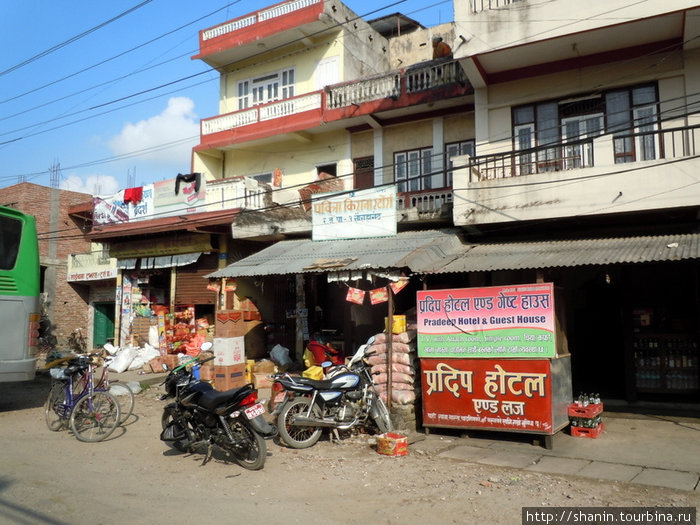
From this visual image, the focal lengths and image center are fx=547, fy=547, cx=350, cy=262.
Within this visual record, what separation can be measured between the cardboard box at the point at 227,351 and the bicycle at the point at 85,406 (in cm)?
350

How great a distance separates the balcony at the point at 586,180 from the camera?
9.80m

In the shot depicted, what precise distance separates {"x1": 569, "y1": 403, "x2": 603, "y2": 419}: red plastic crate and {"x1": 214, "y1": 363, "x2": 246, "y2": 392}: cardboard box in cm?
699

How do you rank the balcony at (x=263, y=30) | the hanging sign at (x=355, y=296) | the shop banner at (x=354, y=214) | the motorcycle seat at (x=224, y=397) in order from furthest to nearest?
the balcony at (x=263, y=30) → the shop banner at (x=354, y=214) → the hanging sign at (x=355, y=296) → the motorcycle seat at (x=224, y=397)

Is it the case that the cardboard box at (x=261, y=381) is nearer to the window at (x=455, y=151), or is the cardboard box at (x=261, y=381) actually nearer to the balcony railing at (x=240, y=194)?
the balcony railing at (x=240, y=194)

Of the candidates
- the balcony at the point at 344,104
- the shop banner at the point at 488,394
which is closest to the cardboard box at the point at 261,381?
the shop banner at the point at 488,394

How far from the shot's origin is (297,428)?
801 centimetres

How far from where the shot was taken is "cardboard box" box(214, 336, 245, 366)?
12.1 meters

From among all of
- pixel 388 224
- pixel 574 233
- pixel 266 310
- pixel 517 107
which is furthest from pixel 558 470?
pixel 266 310

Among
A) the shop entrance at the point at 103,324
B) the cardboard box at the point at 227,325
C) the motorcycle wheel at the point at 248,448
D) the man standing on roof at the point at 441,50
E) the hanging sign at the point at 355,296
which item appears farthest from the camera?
the shop entrance at the point at 103,324

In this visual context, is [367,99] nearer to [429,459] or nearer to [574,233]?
[574,233]

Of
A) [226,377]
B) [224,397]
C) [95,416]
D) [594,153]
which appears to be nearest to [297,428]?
[224,397]

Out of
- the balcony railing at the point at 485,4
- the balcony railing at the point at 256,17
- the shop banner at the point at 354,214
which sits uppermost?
the balcony railing at the point at 256,17

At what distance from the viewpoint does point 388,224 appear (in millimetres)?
12859

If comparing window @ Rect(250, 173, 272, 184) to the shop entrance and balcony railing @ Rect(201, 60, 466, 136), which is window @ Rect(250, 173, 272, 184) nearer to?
balcony railing @ Rect(201, 60, 466, 136)
